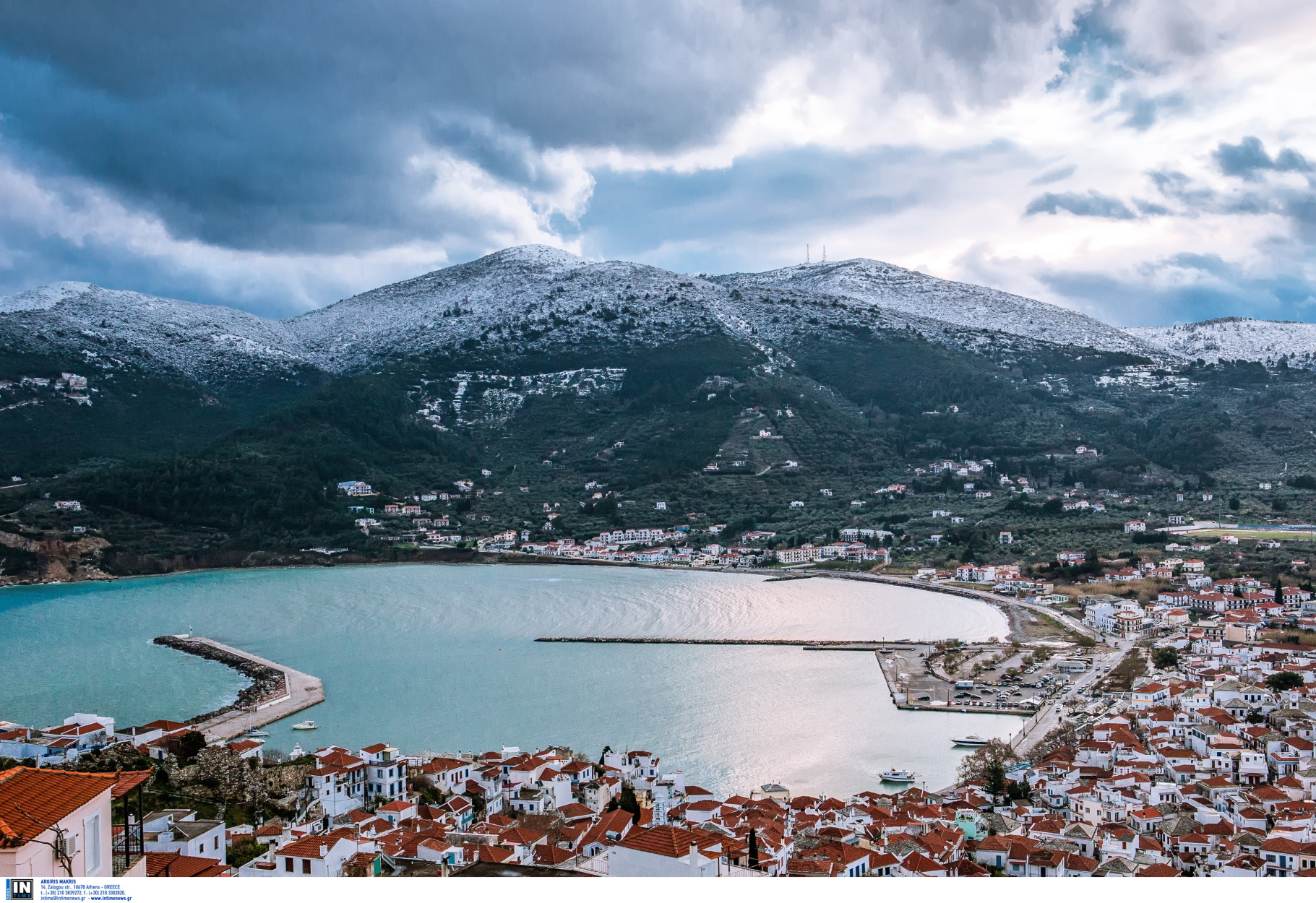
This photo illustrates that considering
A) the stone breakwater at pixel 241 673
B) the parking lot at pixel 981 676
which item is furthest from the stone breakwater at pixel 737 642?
the stone breakwater at pixel 241 673

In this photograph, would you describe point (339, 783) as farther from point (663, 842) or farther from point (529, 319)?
point (529, 319)

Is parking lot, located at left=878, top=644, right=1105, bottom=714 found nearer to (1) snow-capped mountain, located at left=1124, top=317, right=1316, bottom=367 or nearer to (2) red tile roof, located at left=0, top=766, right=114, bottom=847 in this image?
(2) red tile roof, located at left=0, top=766, right=114, bottom=847

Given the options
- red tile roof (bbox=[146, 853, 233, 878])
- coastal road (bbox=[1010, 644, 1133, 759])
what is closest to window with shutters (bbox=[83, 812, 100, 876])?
red tile roof (bbox=[146, 853, 233, 878])

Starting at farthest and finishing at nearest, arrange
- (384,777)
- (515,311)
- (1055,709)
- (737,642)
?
(515,311), (737,642), (1055,709), (384,777)

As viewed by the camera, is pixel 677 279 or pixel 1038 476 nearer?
pixel 1038 476

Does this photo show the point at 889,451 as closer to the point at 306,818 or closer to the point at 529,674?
the point at 529,674

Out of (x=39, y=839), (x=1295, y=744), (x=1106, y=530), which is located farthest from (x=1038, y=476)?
(x=39, y=839)

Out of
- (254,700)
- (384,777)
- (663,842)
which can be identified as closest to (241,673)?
(254,700)
